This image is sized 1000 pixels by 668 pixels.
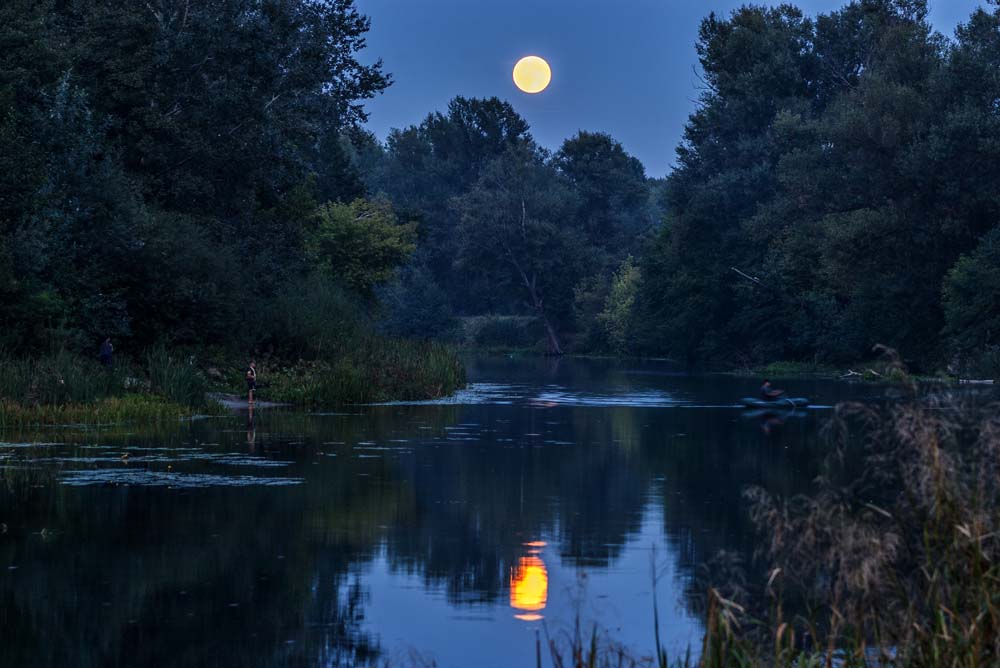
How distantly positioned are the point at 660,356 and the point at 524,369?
26633 millimetres

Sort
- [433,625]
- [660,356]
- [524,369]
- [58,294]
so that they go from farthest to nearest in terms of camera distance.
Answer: [660,356]
[524,369]
[58,294]
[433,625]

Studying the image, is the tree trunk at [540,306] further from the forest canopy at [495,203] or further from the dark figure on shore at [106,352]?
the dark figure on shore at [106,352]

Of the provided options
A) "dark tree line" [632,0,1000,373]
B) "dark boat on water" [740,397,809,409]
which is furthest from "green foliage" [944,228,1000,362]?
"dark boat on water" [740,397,809,409]

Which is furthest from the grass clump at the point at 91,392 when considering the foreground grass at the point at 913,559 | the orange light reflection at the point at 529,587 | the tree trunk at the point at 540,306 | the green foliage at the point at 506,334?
the green foliage at the point at 506,334

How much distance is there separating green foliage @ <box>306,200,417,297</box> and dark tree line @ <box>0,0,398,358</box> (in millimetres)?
5280

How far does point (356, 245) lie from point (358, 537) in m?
51.3

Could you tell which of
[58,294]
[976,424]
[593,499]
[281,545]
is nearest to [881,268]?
[58,294]

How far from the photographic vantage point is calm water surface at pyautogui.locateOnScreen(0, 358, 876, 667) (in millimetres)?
12125

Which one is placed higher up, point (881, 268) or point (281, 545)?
point (881, 268)

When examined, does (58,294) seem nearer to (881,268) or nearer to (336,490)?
(336,490)

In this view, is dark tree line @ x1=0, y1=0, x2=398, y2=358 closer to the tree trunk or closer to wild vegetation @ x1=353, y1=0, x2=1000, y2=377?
wild vegetation @ x1=353, y1=0, x2=1000, y2=377

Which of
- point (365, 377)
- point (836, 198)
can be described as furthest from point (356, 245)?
point (836, 198)

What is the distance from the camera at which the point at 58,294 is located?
130 feet

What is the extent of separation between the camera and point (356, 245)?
224ft
